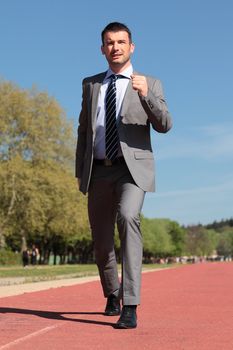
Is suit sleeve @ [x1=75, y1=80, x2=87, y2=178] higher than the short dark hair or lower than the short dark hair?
lower

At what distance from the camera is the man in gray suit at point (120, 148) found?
19.0ft

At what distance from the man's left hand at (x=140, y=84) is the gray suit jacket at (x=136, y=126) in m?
0.06

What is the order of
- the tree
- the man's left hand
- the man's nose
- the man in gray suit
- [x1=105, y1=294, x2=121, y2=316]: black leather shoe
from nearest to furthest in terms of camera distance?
the man's left hand → the man in gray suit → the man's nose → [x1=105, y1=294, x2=121, y2=316]: black leather shoe → the tree

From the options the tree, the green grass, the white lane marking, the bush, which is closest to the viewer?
the white lane marking

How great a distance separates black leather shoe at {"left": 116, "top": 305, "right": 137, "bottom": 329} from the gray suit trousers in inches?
2.6

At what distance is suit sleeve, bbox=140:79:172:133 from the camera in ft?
18.9


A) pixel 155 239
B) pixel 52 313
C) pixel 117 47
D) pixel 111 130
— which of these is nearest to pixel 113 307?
pixel 52 313

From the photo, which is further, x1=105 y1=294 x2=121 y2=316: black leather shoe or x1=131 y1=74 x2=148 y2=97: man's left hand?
x1=105 y1=294 x2=121 y2=316: black leather shoe

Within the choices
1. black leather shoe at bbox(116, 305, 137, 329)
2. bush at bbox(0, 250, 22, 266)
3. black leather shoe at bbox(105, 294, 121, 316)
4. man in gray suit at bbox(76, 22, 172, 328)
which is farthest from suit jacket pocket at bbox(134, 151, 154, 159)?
bush at bbox(0, 250, 22, 266)

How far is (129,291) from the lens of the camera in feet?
18.7

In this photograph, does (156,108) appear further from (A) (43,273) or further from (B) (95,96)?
(A) (43,273)

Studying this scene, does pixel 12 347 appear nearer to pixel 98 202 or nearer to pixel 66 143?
pixel 98 202

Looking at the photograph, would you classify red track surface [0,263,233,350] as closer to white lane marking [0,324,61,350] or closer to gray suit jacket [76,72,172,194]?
white lane marking [0,324,61,350]

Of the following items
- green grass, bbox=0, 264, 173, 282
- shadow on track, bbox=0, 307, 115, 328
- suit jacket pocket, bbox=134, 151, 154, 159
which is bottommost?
shadow on track, bbox=0, 307, 115, 328
